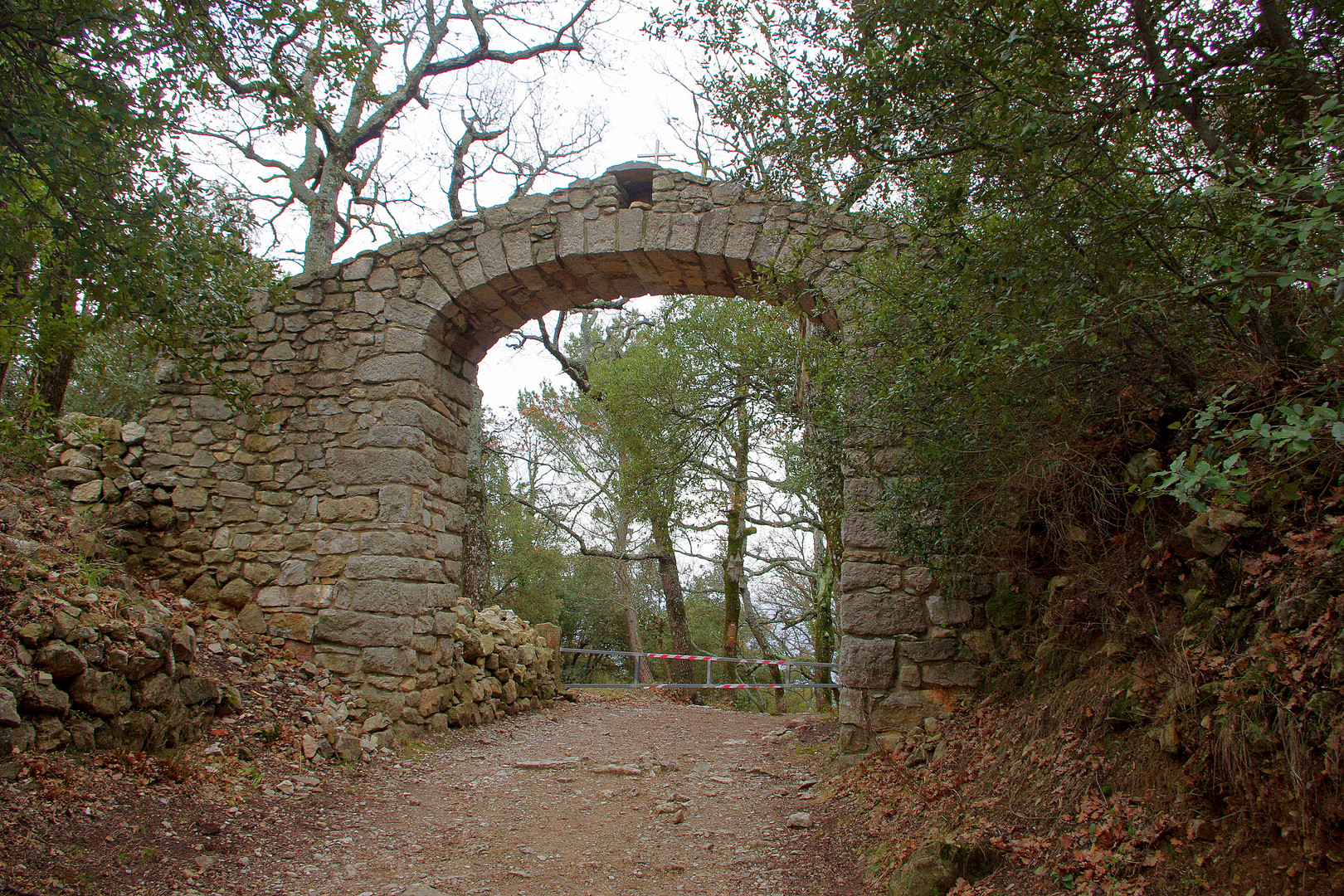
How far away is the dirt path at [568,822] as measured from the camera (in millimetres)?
3207

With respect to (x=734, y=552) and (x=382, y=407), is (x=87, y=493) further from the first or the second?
(x=734, y=552)

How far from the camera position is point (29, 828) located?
2.66 metres

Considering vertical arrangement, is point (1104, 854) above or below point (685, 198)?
below

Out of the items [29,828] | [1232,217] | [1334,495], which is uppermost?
[1232,217]

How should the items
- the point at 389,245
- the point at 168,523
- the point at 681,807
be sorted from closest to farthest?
the point at 681,807, the point at 168,523, the point at 389,245

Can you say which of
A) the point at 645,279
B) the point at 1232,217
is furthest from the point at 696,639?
the point at 1232,217

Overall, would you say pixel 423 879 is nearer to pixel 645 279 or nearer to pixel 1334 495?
pixel 1334 495

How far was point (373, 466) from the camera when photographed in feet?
18.5

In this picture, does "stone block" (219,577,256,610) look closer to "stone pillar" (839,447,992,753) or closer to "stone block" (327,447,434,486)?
"stone block" (327,447,434,486)

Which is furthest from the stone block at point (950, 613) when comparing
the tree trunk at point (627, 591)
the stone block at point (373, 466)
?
the tree trunk at point (627, 591)

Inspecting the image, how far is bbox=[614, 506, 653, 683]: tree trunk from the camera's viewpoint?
14.9m

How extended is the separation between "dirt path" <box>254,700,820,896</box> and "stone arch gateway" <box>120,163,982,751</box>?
1.09 meters

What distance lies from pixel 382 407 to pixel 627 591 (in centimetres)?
1136

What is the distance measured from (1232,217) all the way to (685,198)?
383 centimetres
